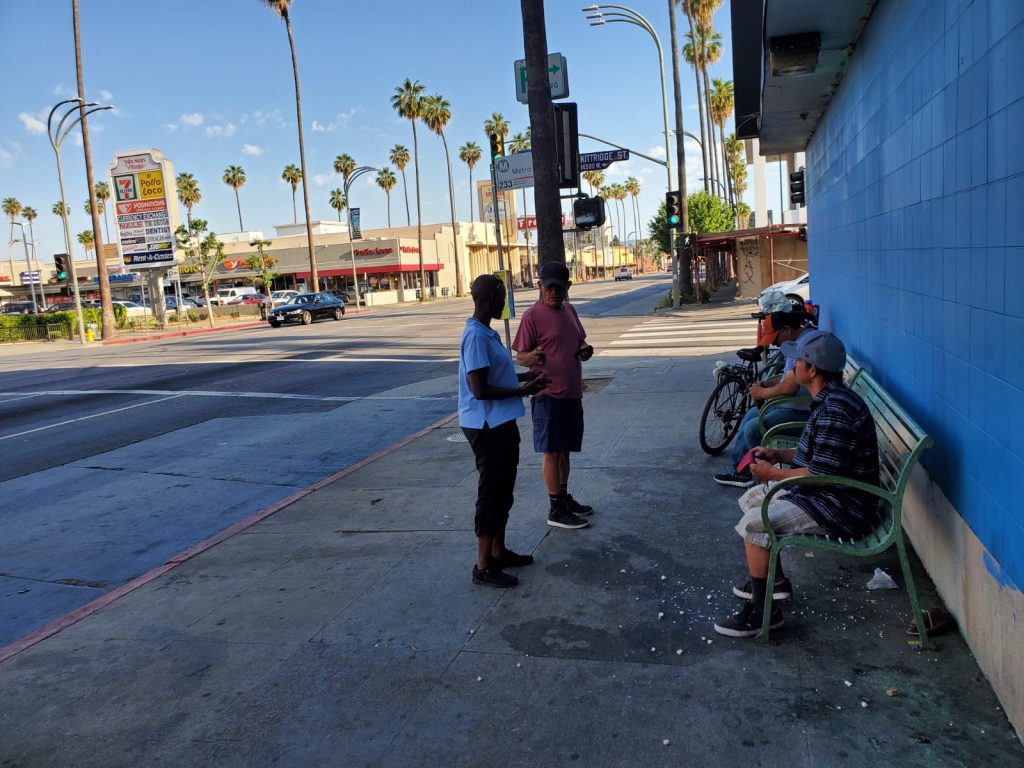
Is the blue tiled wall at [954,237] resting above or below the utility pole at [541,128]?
below

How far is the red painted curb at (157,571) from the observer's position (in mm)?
4512

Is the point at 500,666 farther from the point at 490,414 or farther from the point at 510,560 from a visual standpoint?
the point at 490,414

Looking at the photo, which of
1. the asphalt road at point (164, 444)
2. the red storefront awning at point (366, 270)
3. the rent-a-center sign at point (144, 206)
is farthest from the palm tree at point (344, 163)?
the asphalt road at point (164, 444)

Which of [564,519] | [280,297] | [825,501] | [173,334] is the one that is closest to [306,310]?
[173,334]

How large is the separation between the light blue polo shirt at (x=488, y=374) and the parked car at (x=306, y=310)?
107 feet

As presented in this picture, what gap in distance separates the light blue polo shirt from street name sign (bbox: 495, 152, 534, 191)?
6.61m

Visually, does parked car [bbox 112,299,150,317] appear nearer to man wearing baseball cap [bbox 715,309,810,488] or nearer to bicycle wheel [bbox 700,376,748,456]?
bicycle wheel [bbox 700,376,748,456]

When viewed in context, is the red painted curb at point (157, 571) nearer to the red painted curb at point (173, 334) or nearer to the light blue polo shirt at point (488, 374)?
the light blue polo shirt at point (488, 374)

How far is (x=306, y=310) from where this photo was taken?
120ft

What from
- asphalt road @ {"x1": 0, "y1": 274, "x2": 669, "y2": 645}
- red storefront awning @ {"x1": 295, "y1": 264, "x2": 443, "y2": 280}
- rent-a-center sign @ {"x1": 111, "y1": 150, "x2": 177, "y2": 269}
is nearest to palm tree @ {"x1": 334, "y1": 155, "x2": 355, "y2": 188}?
red storefront awning @ {"x1": 295, "y1": 264, "x2": 443, "y2": 280}

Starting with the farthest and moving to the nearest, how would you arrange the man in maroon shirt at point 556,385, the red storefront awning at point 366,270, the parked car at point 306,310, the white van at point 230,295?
the red storefront awning at point 366,270, the white van at point 230,295, the parked car at point 306,310, the man in maroon shirt at point 556,385

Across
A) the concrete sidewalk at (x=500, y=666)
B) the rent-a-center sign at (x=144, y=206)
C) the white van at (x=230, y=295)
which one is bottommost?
the concrete sidewalk at (x=500, y=666)

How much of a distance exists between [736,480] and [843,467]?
2413mm

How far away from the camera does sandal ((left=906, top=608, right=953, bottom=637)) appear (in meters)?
3.65
